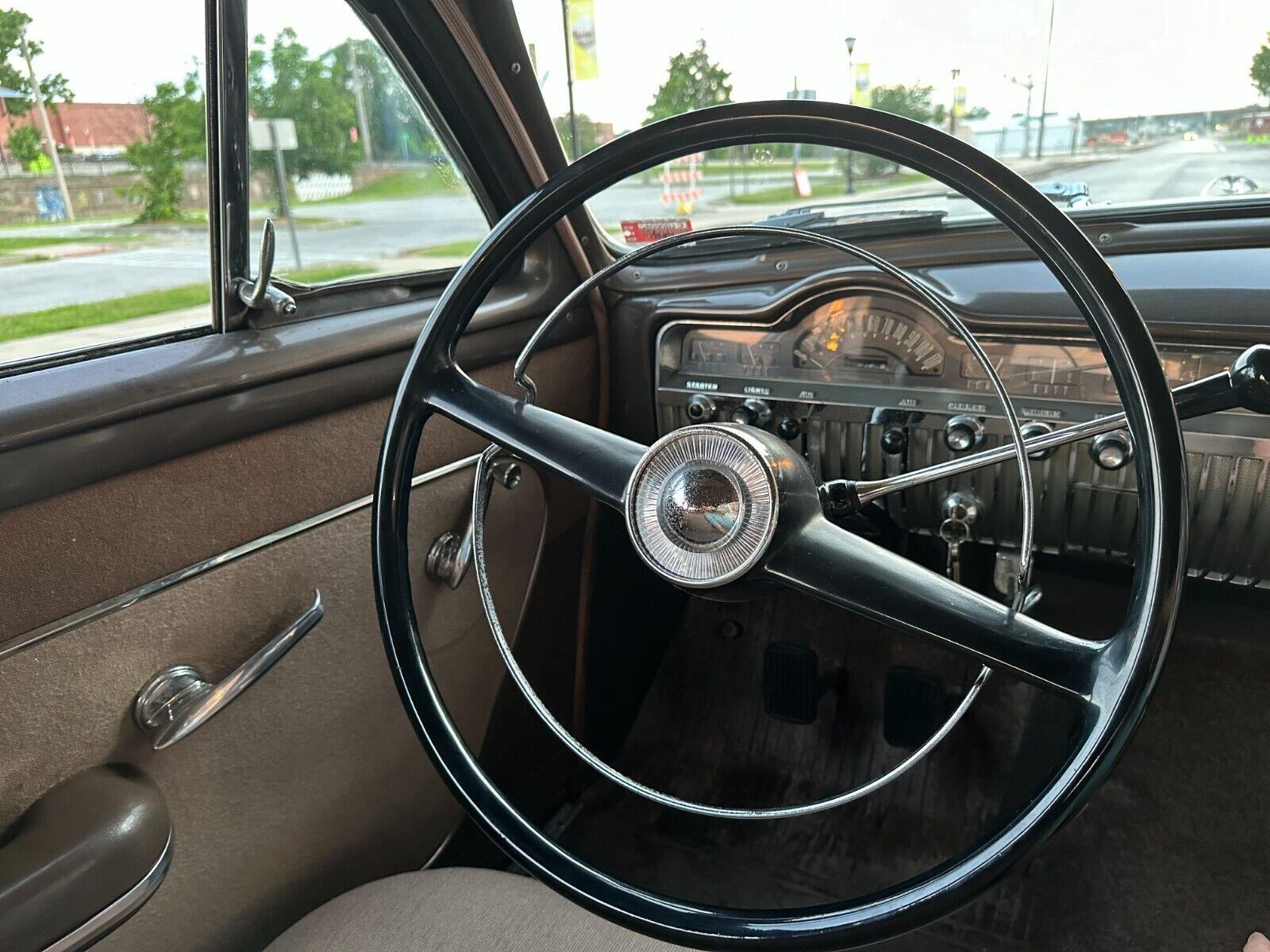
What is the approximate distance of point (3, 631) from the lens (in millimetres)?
948

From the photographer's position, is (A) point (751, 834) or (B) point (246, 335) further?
(A) point (751, 834)

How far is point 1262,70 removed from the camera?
1218 mm

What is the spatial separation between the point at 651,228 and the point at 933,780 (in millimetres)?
1173

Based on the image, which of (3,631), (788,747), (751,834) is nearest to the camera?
(3,631)

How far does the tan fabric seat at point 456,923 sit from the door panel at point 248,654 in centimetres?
20

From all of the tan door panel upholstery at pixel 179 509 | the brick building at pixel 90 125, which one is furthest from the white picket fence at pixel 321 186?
the tan door panel upholstery at pixel 179 509

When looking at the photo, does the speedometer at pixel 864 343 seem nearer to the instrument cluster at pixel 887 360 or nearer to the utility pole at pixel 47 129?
the instrument cluster at pixel 887 360

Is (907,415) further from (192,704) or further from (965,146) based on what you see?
(192,704)

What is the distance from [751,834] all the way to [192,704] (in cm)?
112

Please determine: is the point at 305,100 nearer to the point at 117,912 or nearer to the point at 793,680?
the point at 117,912

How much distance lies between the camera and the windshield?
126 centimetres

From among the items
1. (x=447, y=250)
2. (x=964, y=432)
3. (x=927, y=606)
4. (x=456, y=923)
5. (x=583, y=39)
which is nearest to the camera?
(x=927, y=606)

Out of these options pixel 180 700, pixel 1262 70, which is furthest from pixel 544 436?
pixel 1262 70

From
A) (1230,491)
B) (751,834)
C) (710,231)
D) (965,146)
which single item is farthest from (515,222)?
(751,834)
